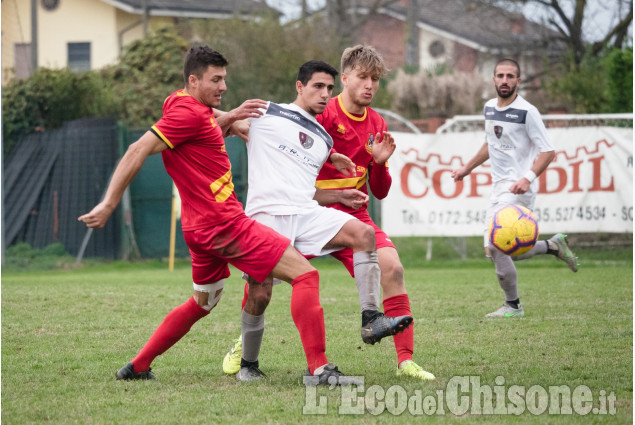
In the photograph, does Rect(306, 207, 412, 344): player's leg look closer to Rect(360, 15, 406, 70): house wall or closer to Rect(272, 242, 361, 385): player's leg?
Rect(272, 242, 361, 385): player's leg

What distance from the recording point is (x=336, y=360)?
6559mm

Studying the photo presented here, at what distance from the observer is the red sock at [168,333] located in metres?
5.88

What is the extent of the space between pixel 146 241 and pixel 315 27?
10.8m

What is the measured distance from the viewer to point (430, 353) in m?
6.75

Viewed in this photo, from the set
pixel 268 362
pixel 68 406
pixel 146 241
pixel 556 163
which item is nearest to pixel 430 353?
pixel 268 362

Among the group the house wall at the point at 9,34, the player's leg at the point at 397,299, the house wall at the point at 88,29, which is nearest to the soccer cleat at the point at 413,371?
the player's leg at the point at 397,299

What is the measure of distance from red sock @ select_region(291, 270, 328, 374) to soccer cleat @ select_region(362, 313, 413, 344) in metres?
0.28

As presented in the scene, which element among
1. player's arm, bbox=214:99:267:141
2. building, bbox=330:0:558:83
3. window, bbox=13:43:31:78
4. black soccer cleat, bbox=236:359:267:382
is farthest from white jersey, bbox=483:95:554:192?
building, bbox=330:0:558:83

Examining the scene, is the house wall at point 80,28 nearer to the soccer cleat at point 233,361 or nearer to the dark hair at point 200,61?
the soccer cleat at point 233,361

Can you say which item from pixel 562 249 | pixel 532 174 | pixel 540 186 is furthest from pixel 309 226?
pixel 540 186

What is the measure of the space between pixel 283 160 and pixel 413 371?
5.21 feet

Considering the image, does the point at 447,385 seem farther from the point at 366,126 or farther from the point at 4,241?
the point at 4,241

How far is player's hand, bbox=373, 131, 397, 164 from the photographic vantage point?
244 inches

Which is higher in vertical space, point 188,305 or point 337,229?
point 337,229
